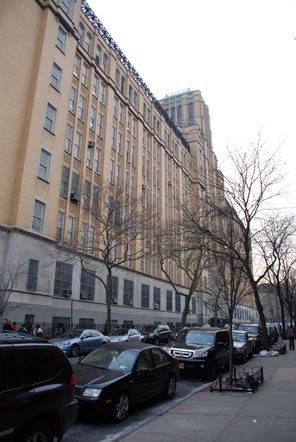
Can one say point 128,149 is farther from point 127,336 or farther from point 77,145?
point 127,336

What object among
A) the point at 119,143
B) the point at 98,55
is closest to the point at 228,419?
the point at 119,143

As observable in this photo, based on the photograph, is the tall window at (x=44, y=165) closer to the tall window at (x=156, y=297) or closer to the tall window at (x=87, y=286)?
the tall window at (x=87, y=286)

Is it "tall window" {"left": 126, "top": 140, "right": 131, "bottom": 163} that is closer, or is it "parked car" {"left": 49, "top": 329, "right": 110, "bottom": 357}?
"parked car" {"left": 49, "top": 329, "right": 110, "bottom": 357}

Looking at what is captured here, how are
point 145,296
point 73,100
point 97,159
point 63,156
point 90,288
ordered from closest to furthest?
point 63,156 < point 90,288 < point 73,100 < point 97,159 < point 145,296

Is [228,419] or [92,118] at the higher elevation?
[92,118]

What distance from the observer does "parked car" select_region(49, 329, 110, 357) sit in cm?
1742

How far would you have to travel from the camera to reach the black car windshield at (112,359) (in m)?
7.62

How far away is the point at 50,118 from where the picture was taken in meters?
27.7

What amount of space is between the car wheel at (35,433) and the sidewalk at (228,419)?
183 cm

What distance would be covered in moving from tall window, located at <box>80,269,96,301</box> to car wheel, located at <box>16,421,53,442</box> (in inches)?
966

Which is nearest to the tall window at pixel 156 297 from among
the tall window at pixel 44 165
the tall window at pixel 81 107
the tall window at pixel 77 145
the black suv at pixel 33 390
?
the tall window at pixel 77 145

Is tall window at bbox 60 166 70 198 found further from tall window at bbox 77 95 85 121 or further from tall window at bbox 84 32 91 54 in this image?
tall window at bbox 84 32 91 54

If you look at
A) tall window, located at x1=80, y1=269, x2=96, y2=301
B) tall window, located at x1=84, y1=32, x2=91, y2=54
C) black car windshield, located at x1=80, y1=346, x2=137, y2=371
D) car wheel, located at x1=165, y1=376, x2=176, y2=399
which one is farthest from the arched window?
car wheel, located at x1=165, y1=376, x2=176, y2=399

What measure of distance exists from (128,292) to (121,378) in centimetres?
2938
